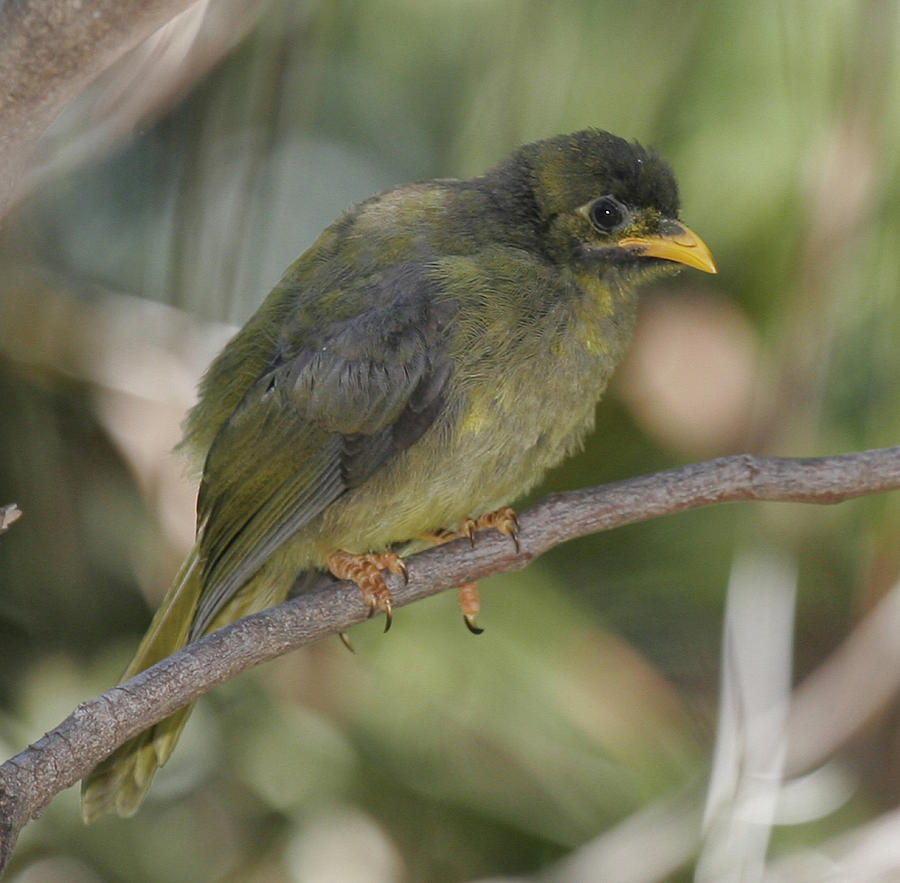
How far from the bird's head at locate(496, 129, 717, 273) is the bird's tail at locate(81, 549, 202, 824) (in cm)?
133

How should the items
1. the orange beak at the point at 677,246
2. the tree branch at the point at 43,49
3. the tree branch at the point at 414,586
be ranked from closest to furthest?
1. the tree branch at the point at 43,49
2. the tree branch at the point at 414,586
3. the orange beak at the point at 677,246

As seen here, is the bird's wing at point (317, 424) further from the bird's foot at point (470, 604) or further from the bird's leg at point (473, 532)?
the bird's foot at point (470, 604)

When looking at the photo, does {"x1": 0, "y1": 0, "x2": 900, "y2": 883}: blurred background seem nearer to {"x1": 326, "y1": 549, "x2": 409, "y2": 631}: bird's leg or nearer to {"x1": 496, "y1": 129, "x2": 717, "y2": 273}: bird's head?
{"x1": 496, "y1": 129, "x2": 717, "y2": 273}: bird's head

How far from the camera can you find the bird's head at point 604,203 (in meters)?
3.29

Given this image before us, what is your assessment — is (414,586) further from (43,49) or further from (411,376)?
(43,49)

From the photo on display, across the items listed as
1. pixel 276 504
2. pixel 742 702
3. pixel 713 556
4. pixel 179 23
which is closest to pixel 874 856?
pixel 742 702

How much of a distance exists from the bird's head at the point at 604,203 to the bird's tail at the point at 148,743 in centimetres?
133

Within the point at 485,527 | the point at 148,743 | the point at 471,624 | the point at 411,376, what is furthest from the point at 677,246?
the point at 148,743

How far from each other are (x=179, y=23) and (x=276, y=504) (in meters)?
1.20

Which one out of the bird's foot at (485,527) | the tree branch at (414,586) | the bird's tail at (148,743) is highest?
the tree branch at (414,586)

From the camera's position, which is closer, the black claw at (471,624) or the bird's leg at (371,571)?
the bird's leg at (371,571)

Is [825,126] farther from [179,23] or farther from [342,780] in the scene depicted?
[342,780]

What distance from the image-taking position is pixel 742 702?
3400 millimetres

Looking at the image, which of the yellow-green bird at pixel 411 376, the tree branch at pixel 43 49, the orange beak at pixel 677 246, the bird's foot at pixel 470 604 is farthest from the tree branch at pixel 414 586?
the tree branch at pixel 43 49
